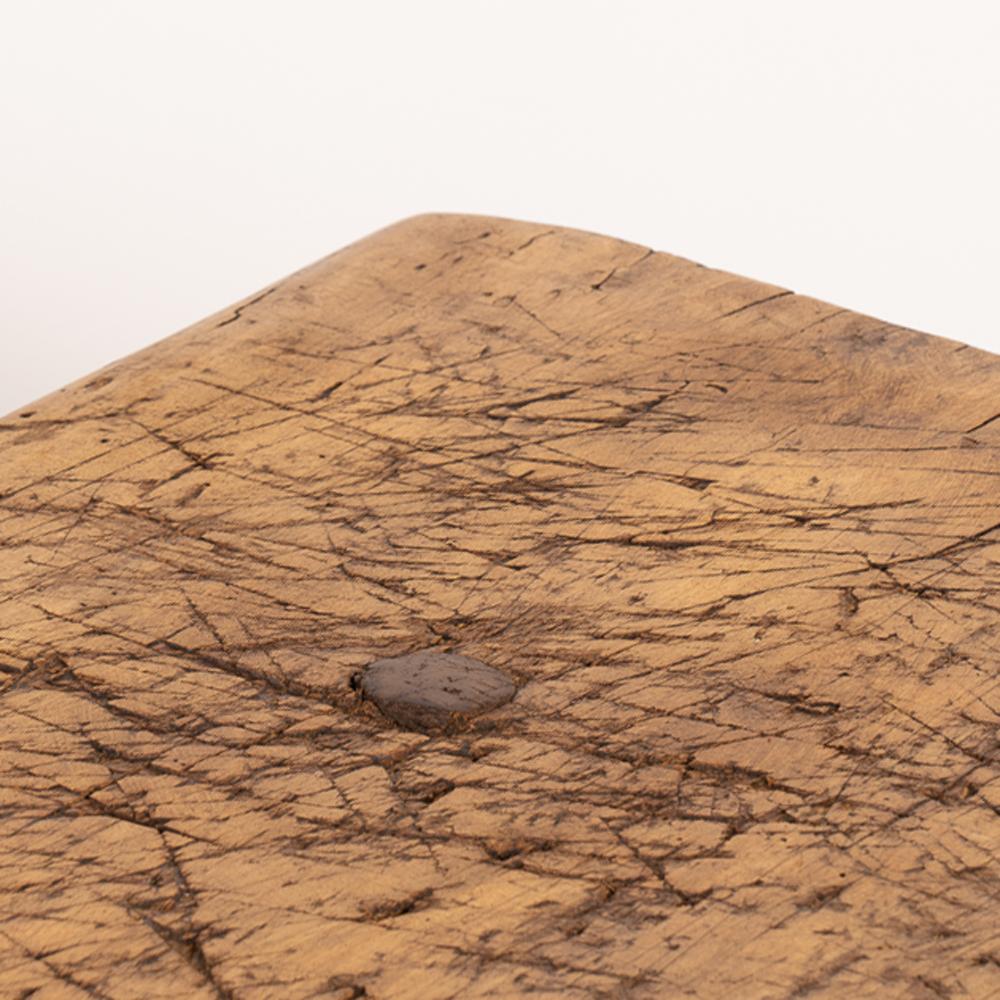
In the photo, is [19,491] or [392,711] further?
[19,491]

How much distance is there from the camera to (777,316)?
308cm

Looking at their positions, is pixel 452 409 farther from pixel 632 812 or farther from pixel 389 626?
pixel 632 812

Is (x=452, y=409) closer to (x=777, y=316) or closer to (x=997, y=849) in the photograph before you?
(x=777, y=316)

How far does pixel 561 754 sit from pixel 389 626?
1.23 ft

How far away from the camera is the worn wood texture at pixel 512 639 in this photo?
183 centimetres

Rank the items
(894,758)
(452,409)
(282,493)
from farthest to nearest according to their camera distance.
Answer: (452,409)
(282,493)
(894,758)

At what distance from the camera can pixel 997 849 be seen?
1948 mm

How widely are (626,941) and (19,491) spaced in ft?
4.28

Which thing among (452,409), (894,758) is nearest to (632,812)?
(894,758)

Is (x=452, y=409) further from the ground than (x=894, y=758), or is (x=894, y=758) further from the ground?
(x=452, y=409)

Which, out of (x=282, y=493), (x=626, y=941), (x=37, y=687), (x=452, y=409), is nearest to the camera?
(x=626, y=941)

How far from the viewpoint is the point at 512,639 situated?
2.37 metres

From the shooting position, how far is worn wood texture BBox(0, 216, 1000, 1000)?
1.83 meters

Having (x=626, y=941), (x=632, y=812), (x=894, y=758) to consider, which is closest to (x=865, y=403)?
(x=894, y=758)
